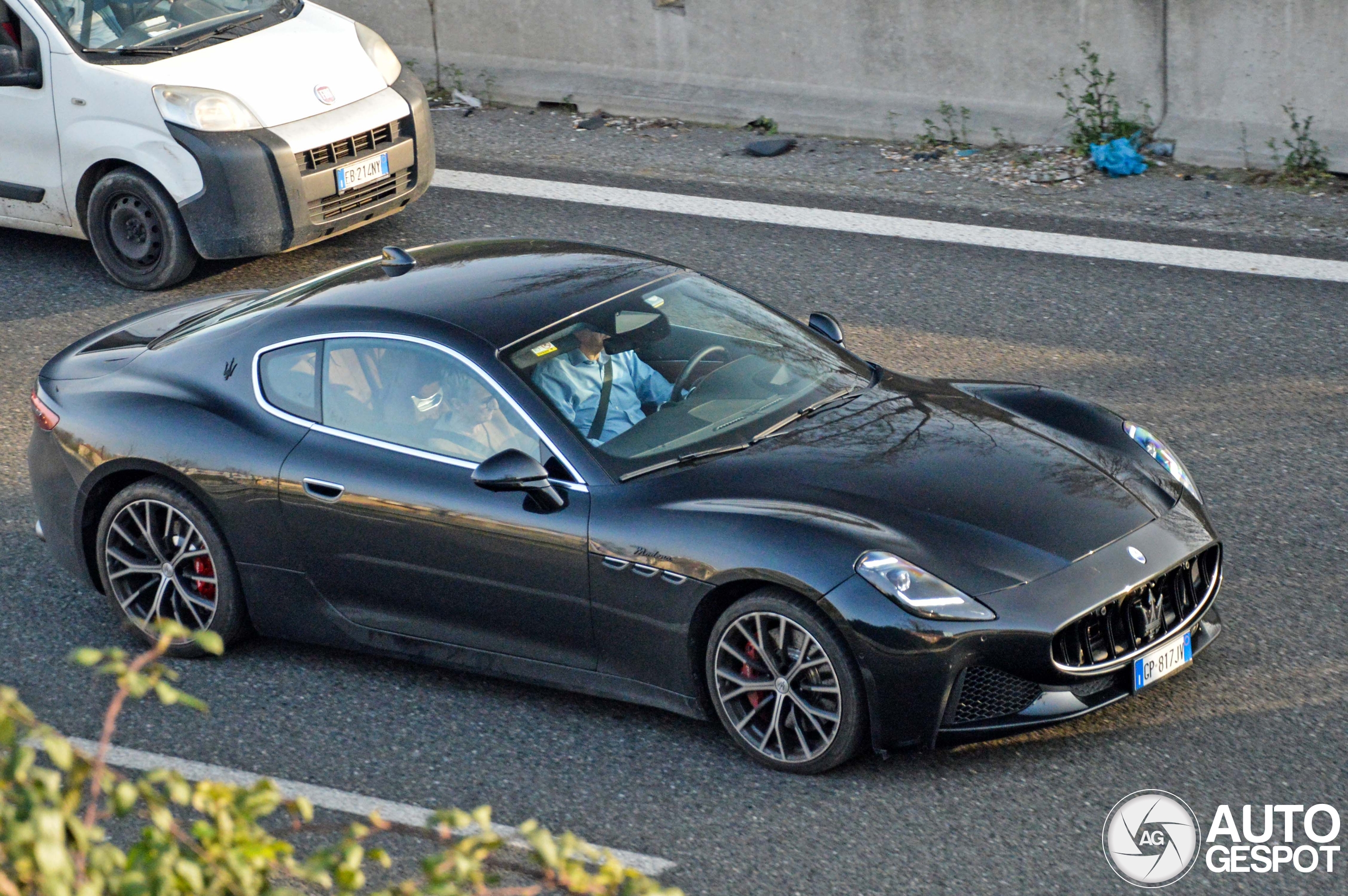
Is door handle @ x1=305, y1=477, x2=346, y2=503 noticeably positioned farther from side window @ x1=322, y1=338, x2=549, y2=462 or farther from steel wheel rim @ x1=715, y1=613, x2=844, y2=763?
steel wheel rim @ x1=715, y1=613, x2=844, y2=763

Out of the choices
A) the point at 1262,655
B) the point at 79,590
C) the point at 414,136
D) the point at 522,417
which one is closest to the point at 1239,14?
the point at 414,136

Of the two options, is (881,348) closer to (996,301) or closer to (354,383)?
(996,301)

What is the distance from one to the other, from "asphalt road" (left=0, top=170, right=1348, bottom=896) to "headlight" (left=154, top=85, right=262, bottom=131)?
5.41ft

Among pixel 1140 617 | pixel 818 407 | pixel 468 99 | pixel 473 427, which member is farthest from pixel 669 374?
pixel 468 99

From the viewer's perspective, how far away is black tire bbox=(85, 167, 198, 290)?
388 inches

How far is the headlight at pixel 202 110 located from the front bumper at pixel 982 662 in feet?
20.1

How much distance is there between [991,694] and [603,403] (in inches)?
64.4

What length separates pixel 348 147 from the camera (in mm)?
9992

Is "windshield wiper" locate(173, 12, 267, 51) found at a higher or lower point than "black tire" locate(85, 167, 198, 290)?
higher

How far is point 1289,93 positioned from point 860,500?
6.60 m

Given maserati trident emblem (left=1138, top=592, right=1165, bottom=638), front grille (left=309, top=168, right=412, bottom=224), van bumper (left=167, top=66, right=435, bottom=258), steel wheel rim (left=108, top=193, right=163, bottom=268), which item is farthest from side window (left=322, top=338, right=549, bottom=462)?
steel wheel rim (left=108, top=193, right=163, bottom=268)

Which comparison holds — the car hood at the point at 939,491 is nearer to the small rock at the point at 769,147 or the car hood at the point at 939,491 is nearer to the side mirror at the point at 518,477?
the side mirror at the point at 518,477

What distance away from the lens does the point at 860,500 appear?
17.0 feet

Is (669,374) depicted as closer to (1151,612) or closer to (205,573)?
(1151,612)
